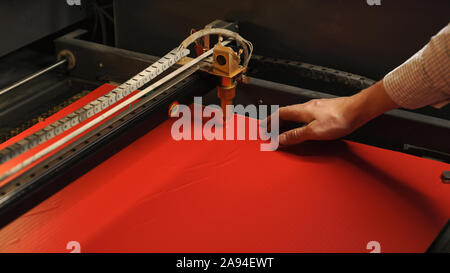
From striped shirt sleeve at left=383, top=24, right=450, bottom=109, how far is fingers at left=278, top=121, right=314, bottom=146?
0.72ft

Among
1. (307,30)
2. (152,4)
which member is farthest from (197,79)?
(152,4)

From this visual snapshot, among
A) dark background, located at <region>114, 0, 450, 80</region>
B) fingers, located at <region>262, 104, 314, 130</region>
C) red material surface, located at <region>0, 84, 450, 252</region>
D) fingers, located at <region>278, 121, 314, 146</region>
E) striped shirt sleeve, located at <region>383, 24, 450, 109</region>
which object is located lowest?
red material surface, located at <region>0, 84, 450, 252</region>

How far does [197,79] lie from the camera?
1.38 meters

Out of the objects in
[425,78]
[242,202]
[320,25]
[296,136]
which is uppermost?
[320,25]

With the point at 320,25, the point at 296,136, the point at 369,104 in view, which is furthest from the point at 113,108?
the point at 320,25

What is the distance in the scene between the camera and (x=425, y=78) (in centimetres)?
110

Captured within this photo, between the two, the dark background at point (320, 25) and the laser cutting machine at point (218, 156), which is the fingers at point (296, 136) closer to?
the laser cutting machine at point (218, 156)

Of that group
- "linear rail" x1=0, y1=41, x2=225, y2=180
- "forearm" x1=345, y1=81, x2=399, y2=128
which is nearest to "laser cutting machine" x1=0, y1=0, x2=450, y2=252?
"linear rail" x1=0, y1=41, x2=225, y2=180

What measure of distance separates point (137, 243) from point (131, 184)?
0.66 ft

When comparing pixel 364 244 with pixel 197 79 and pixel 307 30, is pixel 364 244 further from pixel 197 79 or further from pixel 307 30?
pixel 307 30

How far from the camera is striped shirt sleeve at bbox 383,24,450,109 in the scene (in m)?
1.05

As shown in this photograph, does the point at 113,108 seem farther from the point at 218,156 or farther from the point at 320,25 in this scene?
the point at 320,25

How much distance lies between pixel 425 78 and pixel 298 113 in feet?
1.10

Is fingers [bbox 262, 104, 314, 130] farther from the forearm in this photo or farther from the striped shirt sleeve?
the striped shirt sleeve
